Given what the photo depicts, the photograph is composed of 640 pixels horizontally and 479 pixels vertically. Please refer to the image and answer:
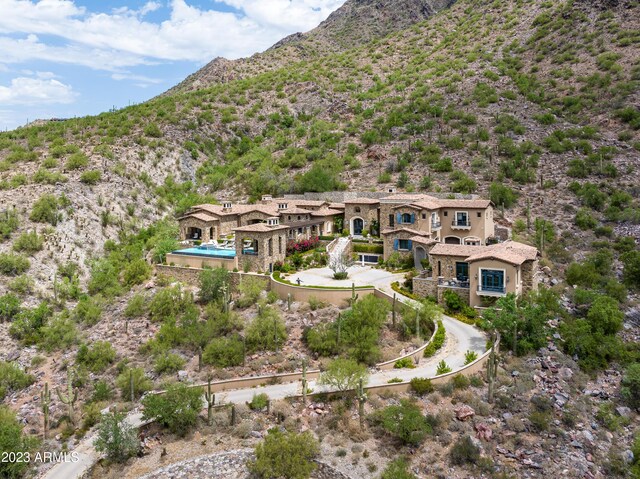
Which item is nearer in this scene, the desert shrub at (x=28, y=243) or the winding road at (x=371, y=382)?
the winding road at (x=371, y=382)

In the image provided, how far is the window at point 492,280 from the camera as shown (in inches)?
1109

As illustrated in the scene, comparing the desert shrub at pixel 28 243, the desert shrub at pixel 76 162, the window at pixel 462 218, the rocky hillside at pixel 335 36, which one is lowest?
the desert shrub at pixel 28 243

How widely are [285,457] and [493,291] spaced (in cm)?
1591

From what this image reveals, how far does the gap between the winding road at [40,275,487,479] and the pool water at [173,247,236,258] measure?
14.2m

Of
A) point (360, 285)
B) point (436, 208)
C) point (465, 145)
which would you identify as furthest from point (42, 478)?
point (465, 145)

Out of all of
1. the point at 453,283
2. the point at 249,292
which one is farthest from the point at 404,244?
the point at 249,292

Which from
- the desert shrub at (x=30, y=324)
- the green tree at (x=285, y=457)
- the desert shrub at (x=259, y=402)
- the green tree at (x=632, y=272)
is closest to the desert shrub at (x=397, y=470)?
the green tree at (x=285, y=457)

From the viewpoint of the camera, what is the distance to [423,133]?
208ft

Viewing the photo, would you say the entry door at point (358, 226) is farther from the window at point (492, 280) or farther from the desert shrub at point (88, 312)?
the desert shrub at point (88, 312)

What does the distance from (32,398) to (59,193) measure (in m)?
24.3

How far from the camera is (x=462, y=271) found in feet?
101

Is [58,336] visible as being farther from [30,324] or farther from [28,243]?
[28,243]

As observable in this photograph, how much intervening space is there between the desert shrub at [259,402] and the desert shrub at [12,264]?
23.6 m

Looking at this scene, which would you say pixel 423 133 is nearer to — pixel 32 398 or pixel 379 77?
pixel 379 77
